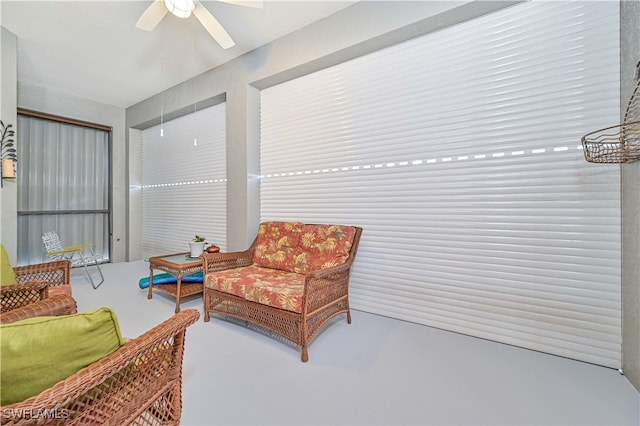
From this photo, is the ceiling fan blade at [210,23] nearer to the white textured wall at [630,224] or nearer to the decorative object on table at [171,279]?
the decorative object on table at [171,279]

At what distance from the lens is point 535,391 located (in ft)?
5.20

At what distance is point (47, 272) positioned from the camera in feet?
7.47

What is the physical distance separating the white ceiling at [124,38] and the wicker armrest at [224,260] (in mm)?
2401

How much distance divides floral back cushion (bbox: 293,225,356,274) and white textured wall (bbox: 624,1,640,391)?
1819 millimetres

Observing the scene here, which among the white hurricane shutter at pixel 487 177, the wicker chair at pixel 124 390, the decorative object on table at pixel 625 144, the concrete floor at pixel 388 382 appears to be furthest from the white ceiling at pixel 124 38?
the concrete floor at pixel 388 382

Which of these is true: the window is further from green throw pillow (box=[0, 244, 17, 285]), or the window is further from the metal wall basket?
the metal wall basket

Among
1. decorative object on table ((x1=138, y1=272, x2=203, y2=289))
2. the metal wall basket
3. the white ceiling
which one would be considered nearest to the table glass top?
decorative object on table ((x1=138, y1=272, x2=203, y2=289))

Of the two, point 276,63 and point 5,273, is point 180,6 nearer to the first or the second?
point 276,63

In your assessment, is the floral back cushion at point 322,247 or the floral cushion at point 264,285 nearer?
the floral cushion at point 264,285

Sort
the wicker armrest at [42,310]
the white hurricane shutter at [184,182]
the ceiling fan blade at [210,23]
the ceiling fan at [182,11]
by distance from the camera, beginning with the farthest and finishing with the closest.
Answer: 1. the white hurricane shutter at [184,182]
2. the ceiling fan blade at [210,23]
3. the ceiling fan at [182,11]
4. the wicker armrest at [42,310]

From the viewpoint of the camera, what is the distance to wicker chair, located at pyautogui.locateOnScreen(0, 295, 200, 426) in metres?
0.65

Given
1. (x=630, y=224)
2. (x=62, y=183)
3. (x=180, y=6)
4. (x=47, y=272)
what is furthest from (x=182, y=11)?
(x=62, y=183)

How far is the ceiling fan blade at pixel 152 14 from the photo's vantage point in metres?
2.18

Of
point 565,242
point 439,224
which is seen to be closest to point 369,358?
point 439,224
